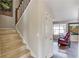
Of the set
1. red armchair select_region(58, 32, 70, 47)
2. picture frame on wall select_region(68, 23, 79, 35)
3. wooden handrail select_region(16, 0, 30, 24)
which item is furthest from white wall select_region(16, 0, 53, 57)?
picture frame on wall select_region(68, 23, 79, 35)

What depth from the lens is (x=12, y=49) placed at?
2127mm

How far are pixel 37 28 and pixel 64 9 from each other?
0.65 metres

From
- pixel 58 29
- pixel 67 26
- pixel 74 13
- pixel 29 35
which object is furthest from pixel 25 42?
pixel 74 13

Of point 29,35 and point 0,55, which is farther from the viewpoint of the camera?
point 29,35

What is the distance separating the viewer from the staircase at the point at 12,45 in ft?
6.84

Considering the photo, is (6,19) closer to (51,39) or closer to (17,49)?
(17,49)

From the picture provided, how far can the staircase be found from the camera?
2.09 metres

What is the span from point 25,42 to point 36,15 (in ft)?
1.88

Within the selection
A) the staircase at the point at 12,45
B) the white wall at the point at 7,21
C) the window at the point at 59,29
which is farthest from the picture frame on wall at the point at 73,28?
the white wall at the point at 7,21

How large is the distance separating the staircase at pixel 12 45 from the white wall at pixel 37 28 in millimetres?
109

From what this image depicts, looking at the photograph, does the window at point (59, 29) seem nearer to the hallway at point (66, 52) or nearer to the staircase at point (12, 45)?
the hallway at point (66, 52)

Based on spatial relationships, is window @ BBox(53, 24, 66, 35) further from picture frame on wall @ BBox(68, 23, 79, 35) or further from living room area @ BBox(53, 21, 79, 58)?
picture frame on wall @ BBox(68, 23, 79, 35)

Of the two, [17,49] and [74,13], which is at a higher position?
[74,13]

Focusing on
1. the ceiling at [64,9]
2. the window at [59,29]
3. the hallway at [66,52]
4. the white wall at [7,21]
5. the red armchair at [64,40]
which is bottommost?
Result: the hallway at [66,52]
